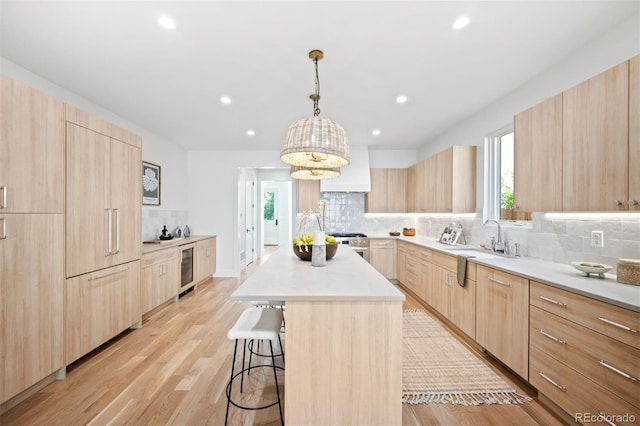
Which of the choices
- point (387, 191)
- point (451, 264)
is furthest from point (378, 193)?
point (451, 264)

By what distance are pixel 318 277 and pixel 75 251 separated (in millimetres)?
2076

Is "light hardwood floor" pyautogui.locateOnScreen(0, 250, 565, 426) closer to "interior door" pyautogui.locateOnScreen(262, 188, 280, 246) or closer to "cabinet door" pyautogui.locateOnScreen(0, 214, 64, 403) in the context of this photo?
"cabinet door" pyautogui.locateOnScreen(0, 214, 64, 403)

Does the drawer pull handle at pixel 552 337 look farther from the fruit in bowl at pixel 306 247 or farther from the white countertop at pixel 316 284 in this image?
the fruit in bowl at pixel 306 247

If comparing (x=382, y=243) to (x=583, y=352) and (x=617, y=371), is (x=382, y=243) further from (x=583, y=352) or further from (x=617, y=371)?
(x=617, y=371)

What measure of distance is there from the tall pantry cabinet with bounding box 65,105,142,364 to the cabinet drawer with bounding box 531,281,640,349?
11.7 feet

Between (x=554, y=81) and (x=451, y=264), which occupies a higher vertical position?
(x=554, y=81)

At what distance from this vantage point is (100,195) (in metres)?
2.46

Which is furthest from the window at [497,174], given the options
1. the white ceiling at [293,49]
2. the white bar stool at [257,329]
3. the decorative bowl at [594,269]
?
the white bar stool at [257,329]

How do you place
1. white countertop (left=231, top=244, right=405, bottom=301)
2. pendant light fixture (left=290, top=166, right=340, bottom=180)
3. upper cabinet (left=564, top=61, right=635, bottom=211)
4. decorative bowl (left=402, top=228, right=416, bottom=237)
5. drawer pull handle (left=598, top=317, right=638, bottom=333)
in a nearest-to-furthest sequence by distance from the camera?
drawer pull handle (left=598, top=317, right=638, bottom=333) < white countertop (left=231, top=244, right=405, bottom=301) < upper cabinet (left=564, top=61, right=635, bottom=211) < pendant light fixture (left=290, top=166, right=340, bottom=180) < decorative bowl (left=402, top=228, right=416, bottom=237)

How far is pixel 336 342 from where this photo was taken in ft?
4.82

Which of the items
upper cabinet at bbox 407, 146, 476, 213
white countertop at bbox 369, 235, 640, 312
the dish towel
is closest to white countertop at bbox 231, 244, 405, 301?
white countertop at bbox 369, 235, 640, 312

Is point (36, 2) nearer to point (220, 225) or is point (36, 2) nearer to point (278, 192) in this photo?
point (220, 225)

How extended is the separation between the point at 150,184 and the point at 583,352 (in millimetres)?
5300

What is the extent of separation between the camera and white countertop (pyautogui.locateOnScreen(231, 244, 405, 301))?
1.45 meters
